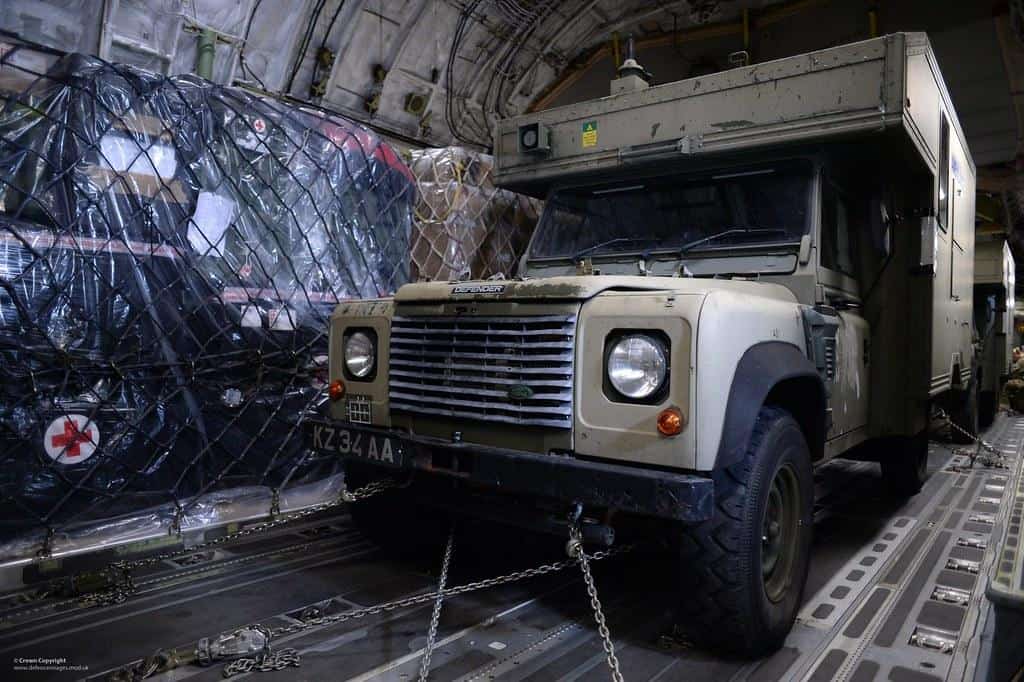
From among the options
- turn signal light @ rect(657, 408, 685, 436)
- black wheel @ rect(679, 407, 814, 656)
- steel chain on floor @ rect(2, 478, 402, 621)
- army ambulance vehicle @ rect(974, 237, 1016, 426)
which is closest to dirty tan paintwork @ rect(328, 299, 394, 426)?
steel chain on floor @ rect(2, 478, 402, 621)

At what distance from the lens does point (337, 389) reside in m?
3.09

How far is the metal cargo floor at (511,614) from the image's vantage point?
2.36 m

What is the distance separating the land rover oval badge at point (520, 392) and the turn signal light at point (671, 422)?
464mm

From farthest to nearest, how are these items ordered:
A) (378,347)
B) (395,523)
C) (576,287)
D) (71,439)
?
(395,523)
(71,439)
(378,347)
(576,287)

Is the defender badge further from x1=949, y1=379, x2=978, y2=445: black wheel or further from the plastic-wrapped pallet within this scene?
x1=949, y1=379, x2=978, y2=445: black wheel

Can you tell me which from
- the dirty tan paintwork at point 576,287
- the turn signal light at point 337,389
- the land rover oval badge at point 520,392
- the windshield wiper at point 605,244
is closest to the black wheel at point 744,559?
the dirty tan paintwork at point 576,287

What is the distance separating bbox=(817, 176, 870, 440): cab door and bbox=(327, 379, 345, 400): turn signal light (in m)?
2.12

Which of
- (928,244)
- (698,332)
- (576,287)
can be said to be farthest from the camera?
(928,244)

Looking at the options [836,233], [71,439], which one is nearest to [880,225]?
[836,233]

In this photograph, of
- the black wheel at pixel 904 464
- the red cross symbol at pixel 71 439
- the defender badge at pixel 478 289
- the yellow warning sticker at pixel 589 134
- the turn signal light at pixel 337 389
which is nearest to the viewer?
the defender badge at pixel 478 289

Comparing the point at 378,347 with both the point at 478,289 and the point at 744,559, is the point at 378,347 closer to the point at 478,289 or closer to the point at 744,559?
the point at 478,289

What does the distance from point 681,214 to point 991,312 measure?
726 centimetres

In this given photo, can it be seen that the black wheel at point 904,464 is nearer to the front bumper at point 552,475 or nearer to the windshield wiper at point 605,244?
the windshield wiper at point 605,244

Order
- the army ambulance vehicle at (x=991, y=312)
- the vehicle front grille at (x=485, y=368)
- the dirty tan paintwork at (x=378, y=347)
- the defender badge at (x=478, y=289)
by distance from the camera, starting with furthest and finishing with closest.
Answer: the army ambulance vehicle at (x=991, y=312) < the dirty tan paintwork at (x=378, y=347) < the defender badge at (x=478, y=289) < the vehicle front grille at (x=485, y=368)
